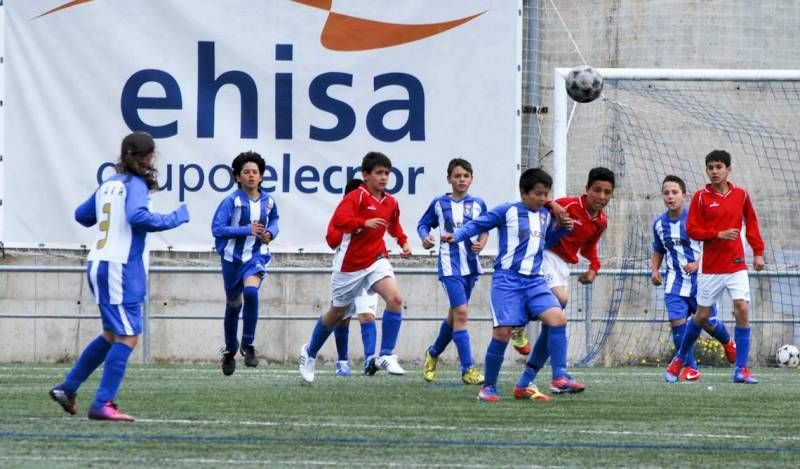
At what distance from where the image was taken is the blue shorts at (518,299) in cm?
912

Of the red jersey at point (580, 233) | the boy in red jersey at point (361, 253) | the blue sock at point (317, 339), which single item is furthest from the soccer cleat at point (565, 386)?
the blue sock at point (317, 339)

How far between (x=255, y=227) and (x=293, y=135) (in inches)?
174

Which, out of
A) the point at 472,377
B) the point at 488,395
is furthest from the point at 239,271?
the point at 488,395

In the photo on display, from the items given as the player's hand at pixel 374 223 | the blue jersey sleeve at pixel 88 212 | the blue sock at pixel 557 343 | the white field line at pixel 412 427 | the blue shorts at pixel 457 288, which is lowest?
the white field line at pixel 412 427

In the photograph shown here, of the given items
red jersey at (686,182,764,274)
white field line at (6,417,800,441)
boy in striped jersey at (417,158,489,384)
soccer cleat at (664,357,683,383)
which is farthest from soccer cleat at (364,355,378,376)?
white field line at (6,417,800,441)

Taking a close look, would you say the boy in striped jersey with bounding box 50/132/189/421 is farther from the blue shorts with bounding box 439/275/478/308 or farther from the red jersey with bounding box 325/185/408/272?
the blue shorts with bounding box 439/275/478/308

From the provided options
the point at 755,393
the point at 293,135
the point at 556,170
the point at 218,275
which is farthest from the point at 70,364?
the point at 755,393

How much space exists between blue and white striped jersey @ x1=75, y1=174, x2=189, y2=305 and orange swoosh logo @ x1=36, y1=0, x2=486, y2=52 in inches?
340

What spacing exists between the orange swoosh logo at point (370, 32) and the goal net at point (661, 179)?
66.7 inches

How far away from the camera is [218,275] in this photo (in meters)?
15.9

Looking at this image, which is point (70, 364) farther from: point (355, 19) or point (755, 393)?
point (755, 393)

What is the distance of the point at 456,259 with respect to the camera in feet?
38.1

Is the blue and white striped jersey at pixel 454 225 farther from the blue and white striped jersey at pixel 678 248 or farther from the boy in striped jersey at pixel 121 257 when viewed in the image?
the boy in striped jersey at pixel 121 257

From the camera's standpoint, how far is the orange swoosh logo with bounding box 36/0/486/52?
1605 centimetres
